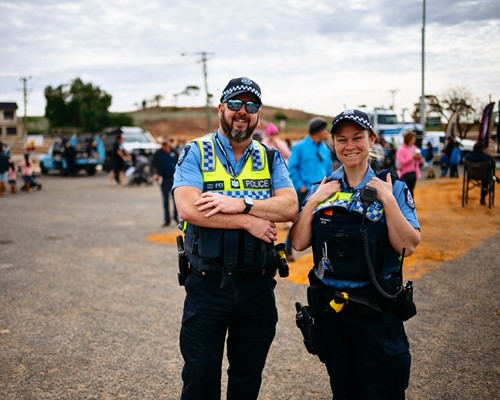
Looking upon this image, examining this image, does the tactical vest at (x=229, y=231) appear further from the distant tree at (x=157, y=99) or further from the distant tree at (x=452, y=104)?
the distant tree at (x=157, y=99)

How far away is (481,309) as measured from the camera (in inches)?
196

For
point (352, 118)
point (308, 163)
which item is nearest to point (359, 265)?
point (352, 118)

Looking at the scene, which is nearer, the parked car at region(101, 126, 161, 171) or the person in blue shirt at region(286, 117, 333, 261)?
the person in blue shirt at region(286, 117, 333, 261)

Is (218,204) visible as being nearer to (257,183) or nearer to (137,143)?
(257,183)

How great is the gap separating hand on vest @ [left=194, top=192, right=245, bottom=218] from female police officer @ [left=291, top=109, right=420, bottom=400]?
352mm

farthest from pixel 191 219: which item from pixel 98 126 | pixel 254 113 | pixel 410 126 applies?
pixel 98 126

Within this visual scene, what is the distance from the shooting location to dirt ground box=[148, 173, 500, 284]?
265 inches

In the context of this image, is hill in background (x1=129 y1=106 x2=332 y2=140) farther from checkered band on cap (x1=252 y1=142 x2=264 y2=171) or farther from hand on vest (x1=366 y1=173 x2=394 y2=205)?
hand on vest (x1=366 y1=173 x2=394 y2=205)

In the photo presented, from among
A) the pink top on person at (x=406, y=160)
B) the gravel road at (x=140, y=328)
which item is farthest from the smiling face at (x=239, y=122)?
the pink top on person at (x=406, y=160)

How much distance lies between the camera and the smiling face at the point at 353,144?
2.46 meters

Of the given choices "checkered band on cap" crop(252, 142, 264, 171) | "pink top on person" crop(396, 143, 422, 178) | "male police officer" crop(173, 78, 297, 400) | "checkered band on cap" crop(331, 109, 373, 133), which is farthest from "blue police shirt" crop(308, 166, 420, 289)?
"pink top on person" crop(396, 143, 422, 178)

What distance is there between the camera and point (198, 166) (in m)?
2.71

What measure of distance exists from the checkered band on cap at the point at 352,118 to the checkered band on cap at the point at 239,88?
19.9 inches

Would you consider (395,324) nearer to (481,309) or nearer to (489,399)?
(489,399)
